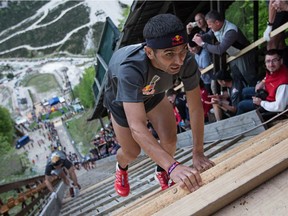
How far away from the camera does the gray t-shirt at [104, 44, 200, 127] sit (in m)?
2.21

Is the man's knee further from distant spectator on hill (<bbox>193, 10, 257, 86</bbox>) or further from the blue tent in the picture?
the blue tent

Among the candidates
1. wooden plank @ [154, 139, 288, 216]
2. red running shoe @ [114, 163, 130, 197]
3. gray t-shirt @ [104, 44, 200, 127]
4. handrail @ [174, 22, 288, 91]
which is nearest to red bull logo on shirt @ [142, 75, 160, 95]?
gray t-shirt @ [104, 44, 200, 127]

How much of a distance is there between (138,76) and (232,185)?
116cm

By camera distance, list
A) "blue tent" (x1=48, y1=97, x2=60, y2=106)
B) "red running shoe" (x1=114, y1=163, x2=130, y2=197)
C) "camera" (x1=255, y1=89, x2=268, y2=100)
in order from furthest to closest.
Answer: "blue tent" (x1=48, y1=97, x2=60, y2=106), "camera" (x1=255, y1=89, x2=268, y2=100), "red running shoe" (x1=114, y1=163, x2=130, y2=197)

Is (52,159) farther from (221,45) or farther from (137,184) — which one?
(221,45)

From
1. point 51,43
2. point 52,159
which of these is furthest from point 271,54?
point 51,43

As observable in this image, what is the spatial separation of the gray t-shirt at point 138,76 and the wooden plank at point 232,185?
3.18ft

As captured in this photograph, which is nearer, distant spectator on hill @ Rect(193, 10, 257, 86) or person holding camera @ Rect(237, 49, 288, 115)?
person holding camera @ Rect(237, 49, 288, 115)

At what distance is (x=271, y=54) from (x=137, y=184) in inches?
97.8

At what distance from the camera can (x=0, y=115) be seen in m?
57.1

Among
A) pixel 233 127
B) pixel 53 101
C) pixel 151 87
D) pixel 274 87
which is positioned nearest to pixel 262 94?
pixel 274 87

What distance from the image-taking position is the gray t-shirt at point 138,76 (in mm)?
2209

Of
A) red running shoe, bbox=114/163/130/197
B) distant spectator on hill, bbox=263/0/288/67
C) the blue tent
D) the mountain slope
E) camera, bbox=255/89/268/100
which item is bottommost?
the blue tent

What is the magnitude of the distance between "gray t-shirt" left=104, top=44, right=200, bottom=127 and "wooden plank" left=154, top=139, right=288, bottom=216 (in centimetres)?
97
